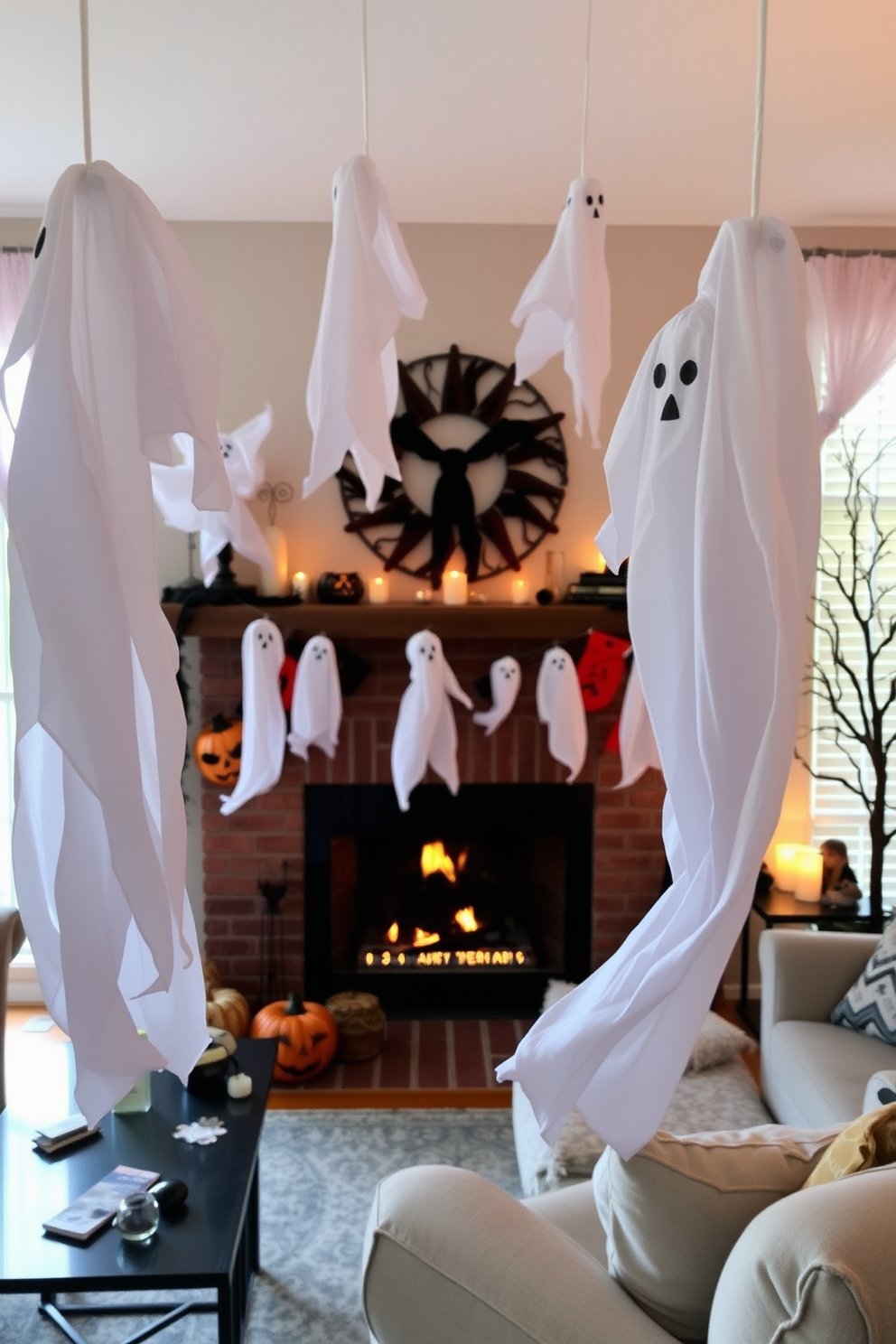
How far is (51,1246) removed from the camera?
1.77m

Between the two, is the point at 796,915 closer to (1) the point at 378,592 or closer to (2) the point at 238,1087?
(1) the point at 378,592

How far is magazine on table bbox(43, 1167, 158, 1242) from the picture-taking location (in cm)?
179

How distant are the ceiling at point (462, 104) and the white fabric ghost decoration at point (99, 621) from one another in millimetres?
1382

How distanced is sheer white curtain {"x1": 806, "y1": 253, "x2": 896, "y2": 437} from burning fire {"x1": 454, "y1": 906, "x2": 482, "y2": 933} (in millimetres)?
1846

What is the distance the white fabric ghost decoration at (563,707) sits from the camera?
10.5 ft

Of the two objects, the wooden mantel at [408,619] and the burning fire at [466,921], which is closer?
the wooden mantel at [408,619]

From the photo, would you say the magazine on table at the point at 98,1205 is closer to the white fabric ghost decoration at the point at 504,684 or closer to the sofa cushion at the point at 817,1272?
the sofa cushion at the point at 817,1272

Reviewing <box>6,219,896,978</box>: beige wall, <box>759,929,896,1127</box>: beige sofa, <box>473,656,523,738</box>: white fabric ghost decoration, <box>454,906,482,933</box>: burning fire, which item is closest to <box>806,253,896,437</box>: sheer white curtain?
<box>6,219,896,978</box>: beige wall

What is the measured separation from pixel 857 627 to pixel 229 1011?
2.23 metres

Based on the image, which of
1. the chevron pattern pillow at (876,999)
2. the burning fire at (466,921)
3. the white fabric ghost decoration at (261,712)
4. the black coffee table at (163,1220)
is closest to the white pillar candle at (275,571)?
the white fabric ghost decoration at (261,712)

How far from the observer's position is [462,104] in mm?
2447

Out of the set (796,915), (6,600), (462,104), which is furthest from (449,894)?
(462,104)

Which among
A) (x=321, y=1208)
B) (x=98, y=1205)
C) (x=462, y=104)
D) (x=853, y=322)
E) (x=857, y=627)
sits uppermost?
(x=462, y=104)

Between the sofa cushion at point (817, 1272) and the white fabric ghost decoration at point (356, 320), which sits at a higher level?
the white fabric ghost decoration at point (356, 320)
